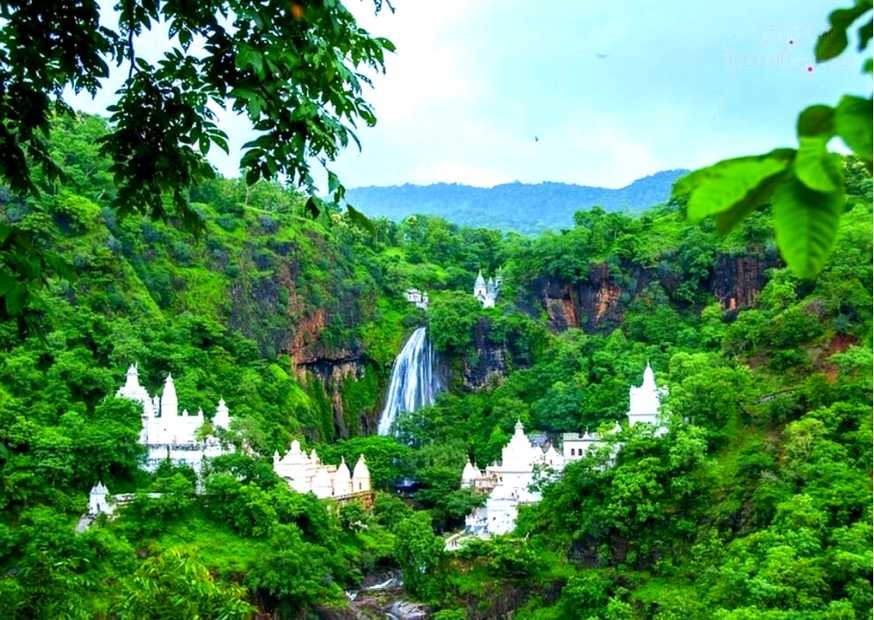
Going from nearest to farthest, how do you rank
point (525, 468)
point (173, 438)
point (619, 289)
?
point (173, 438) → point (525, 468) → point (619, 289)

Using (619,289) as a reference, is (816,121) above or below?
below

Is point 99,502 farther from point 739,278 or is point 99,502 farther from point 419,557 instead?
point 739,278

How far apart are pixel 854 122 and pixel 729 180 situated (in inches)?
8.2

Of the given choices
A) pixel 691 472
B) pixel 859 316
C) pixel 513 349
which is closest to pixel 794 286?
pixel 859 316

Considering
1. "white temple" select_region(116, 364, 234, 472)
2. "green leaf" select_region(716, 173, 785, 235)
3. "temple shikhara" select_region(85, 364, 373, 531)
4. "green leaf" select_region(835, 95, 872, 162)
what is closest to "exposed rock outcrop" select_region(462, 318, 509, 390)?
"temple shikhara" select_region(85, 364, 373, 531)

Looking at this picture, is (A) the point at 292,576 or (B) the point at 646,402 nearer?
(A) the point at 292,576

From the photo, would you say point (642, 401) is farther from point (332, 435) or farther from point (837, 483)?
Result: point (332, 435)

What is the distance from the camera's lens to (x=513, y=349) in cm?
5534

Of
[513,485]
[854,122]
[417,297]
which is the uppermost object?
A: [417,297]

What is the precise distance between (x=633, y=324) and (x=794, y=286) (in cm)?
1702

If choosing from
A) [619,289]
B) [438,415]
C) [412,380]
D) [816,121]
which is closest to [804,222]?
[816,121]

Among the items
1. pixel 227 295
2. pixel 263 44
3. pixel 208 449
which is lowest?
pixel 208 449

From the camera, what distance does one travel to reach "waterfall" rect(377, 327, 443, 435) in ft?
179

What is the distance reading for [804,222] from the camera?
1.66 m
